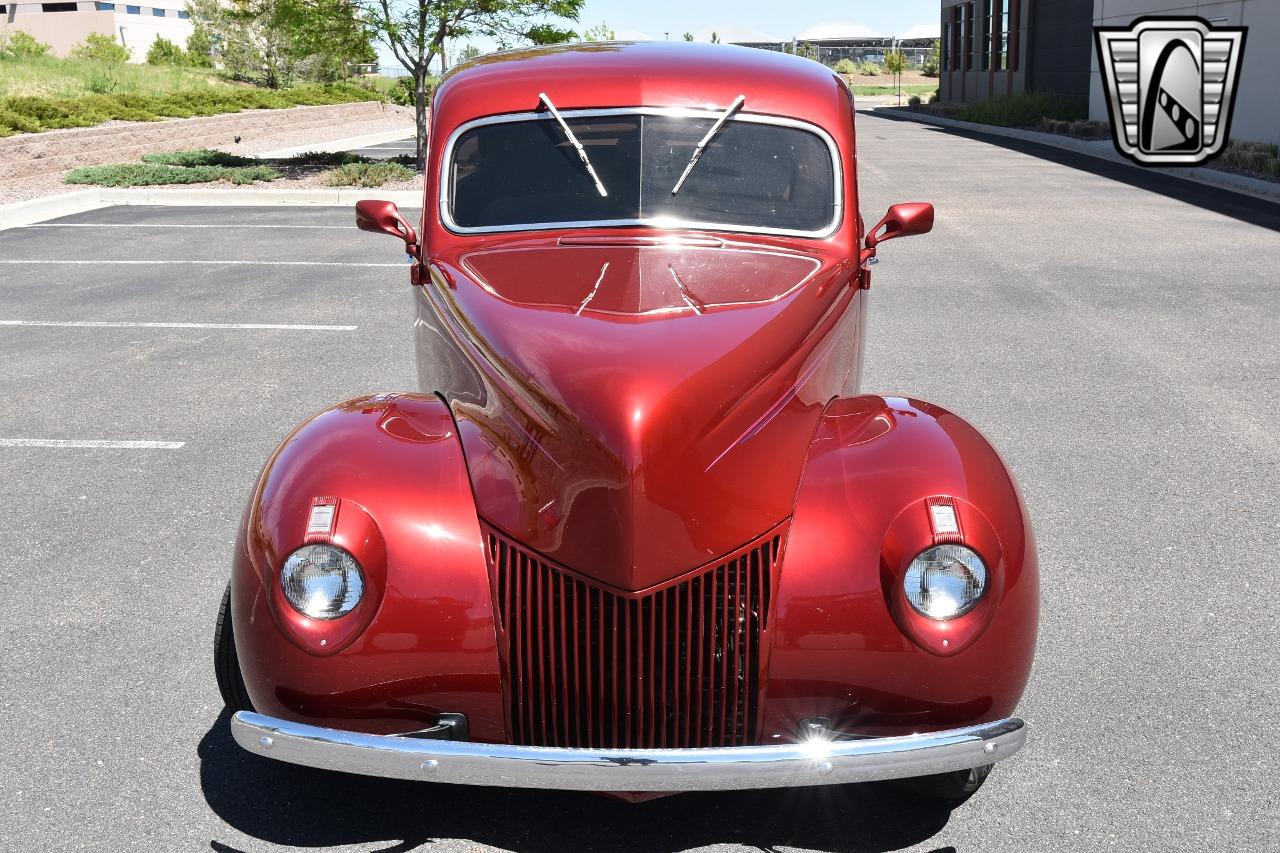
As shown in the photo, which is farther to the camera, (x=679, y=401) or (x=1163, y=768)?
(x=1163, y=768)

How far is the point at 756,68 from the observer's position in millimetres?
4805

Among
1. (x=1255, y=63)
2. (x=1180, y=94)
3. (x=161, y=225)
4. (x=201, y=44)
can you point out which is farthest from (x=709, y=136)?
(x=201, y=44)

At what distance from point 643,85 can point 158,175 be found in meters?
16.4

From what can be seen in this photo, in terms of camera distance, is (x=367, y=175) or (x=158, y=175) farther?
(x=158, y=175)

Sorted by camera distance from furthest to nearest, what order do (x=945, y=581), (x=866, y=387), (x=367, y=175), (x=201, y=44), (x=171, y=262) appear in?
(x=201, y=44) < (x=367, y=175) < (x=171, y=262) < (x=866, y=387) < (x=945, y=581)

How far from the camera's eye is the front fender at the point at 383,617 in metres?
2.92

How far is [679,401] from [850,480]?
19.4 inches

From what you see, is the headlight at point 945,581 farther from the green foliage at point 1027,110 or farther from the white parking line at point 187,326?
the green foliage at point 1027,110

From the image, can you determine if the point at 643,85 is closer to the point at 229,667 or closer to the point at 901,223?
the point at 901,223

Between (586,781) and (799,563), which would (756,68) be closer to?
(799,563)

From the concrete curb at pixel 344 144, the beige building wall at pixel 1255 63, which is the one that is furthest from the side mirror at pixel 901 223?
the beige building wall at pixel 1255 63

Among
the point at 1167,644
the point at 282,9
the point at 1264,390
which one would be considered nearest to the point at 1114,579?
the point at 1167,644

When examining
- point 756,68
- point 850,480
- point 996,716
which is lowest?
point 996,716

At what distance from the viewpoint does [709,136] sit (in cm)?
441
